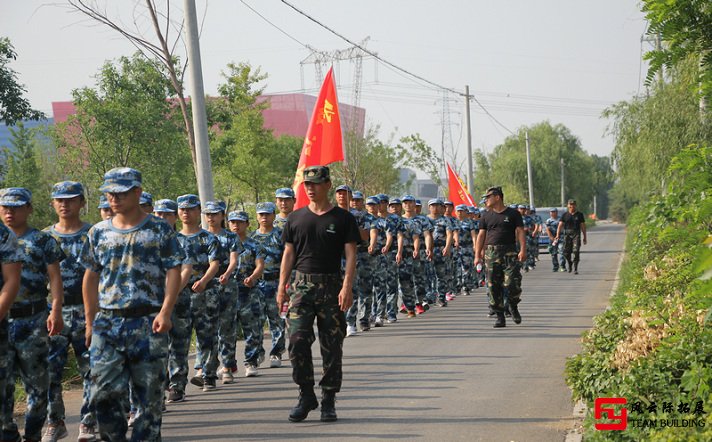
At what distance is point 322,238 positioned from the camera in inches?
299

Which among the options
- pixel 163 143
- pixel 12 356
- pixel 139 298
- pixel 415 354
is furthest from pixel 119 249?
pixel 163 143

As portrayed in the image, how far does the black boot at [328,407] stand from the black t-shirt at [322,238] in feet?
3.39

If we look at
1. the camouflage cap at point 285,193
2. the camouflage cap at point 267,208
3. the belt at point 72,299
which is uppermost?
the camouflage cap at point 285,193

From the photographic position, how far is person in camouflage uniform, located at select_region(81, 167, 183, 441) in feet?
18.8

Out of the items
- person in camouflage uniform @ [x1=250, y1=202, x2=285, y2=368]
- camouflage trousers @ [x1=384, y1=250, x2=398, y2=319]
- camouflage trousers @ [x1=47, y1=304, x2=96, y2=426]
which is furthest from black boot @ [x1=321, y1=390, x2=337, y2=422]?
camouflage trousers @ [x1=384, y1=250, x2=398, y2=319]

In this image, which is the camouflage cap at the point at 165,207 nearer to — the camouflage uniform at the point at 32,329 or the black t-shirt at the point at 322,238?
the black t-shirt at the point at 322,238

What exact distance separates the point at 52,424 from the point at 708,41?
5620 millimetres

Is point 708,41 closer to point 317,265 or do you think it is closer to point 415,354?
point 317,265

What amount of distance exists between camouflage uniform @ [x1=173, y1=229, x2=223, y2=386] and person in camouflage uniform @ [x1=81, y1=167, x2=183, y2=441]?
108 inches

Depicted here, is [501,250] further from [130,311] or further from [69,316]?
[130,311]

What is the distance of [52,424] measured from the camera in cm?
735

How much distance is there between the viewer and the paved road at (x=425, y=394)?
7211 mm

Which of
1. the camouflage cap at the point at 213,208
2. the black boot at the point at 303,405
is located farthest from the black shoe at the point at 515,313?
the black boot at the point at 303,405

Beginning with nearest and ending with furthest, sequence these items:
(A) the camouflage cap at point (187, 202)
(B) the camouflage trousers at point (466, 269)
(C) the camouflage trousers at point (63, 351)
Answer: (C) the camouflage trousers at point (63, 351) < (A) the camouflage cap at point (187, 202) < (B) the camouflage trousers at point (466, 269)
